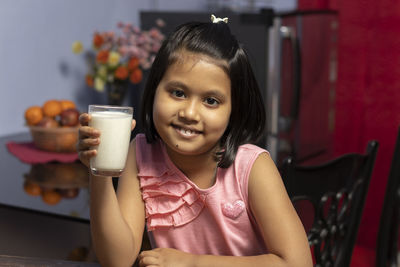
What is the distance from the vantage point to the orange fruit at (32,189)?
4.76 feet

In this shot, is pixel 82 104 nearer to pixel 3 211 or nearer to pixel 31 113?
pixel 31 113

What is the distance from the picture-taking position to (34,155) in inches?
72.8

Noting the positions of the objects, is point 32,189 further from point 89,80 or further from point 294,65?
point 294,65

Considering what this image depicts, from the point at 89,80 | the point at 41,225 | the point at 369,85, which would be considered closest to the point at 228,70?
the point at 41,225

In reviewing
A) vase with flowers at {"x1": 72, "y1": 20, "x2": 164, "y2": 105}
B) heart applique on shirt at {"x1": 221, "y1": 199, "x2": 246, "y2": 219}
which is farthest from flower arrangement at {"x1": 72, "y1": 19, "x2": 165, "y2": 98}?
heart applique on shirt at {"x1": 221, "y1": 199, "x2": 246, "y2": 219}

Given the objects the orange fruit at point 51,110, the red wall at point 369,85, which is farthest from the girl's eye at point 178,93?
the red wall at point 369,85

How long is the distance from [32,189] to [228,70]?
30.3 inches

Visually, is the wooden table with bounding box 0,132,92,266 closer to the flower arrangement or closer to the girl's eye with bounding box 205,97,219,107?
the girl's eye with bounding box 205,97,219,107

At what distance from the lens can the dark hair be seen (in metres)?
0.94

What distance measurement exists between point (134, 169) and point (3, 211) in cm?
56

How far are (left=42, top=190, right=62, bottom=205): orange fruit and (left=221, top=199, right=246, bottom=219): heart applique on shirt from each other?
1.77 ft

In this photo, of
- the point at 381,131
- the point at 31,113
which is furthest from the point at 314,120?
the point at 31,113

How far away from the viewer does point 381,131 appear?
2.56m

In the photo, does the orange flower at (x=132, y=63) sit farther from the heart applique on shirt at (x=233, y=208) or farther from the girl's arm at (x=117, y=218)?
the heart applique on shirt at (x=233, y=208)
